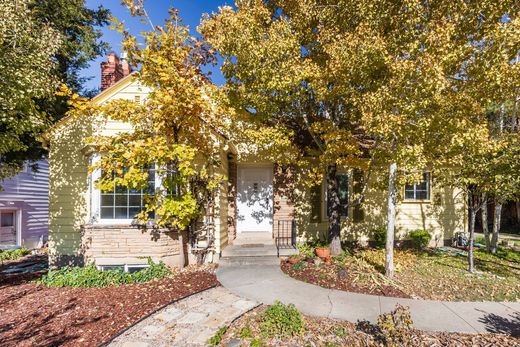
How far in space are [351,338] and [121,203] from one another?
6.50 m

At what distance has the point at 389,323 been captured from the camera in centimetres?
356

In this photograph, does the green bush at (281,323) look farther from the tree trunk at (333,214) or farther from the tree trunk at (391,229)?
the tree trunk at (333,214)

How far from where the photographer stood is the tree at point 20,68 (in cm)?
549

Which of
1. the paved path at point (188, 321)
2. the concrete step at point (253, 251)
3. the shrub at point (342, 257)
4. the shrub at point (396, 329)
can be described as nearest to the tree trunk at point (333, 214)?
the shrub at point (342, 257)

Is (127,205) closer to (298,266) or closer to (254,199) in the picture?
(254,199)

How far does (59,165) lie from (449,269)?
36.3ft

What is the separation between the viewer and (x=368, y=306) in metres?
4.91

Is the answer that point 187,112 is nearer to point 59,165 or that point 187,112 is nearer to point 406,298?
point 59,165

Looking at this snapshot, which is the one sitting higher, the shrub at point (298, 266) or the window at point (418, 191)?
the window at point (418, 191)

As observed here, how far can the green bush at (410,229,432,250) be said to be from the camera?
32.8 feet

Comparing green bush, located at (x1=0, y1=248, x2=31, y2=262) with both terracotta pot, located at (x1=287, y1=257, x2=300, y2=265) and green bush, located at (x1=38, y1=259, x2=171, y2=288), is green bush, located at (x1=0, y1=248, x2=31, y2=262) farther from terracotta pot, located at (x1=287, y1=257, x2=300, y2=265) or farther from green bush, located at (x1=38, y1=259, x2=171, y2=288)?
terracotta pot, located at (x1=287, y1=257, x2=300, y2=265)

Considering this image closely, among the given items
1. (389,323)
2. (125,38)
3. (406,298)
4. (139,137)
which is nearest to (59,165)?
(139,137)

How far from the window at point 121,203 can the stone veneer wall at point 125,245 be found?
15.5 inches

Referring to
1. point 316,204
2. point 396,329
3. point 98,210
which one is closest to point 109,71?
point 98,210
